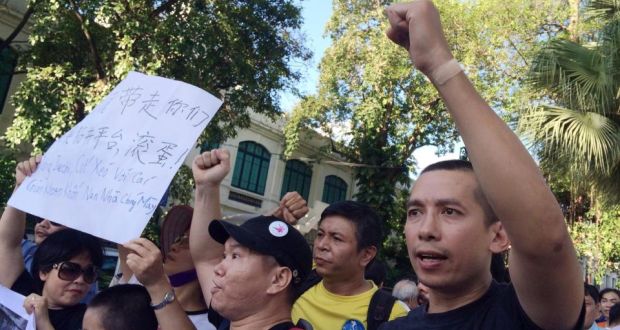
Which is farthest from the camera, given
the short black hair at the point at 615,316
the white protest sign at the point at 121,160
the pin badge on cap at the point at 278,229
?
the short black hair at the point at 615,316

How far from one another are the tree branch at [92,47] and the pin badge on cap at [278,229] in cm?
790

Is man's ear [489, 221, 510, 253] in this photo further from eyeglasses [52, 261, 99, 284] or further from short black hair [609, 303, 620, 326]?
short black hair [609, 303, 620, 326]

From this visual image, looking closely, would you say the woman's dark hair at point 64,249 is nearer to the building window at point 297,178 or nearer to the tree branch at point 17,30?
the tree branch at point 17,30

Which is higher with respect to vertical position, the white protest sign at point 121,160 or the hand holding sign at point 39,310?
the white protest sign at point 121,160

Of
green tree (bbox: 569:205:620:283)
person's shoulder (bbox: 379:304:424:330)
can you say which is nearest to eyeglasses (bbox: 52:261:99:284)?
person's shoulder (bbox: 379:304:424:330)

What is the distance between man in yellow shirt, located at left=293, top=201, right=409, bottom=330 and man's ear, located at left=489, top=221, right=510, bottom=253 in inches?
41.9

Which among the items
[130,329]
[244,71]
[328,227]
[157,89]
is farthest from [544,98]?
[130,329]

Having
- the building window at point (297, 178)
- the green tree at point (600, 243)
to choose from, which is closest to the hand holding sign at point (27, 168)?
the green tree at point (600, 243)

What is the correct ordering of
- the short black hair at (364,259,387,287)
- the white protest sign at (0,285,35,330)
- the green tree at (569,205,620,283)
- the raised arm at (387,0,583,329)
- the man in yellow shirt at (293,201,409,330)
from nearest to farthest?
the raised arm at (387,0,583,329)
the white protest sign at (0,285,35,330)
the man in yellow shirt at (293,201,409,330)
the short black hair at (364,259,387,287)
the green tree at (569,205,620,283)

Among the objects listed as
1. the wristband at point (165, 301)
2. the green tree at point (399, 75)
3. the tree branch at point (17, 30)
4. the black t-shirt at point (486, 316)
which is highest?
the green tree at point (399, 75)

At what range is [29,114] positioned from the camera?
8656 mm

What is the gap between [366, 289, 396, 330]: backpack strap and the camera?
7.56 feet

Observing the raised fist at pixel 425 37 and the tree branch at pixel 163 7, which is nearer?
the raised fist at pixel 425 37

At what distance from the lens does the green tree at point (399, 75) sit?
1473cm
